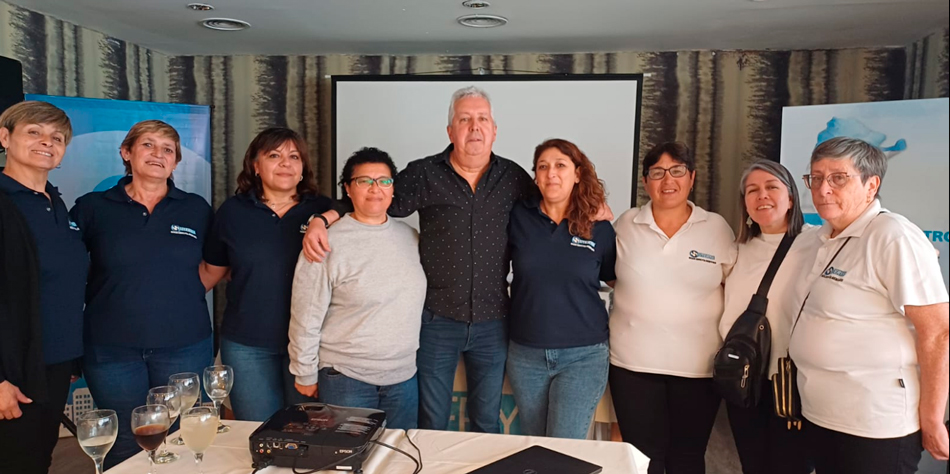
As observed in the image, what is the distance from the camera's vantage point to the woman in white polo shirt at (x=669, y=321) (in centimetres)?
218

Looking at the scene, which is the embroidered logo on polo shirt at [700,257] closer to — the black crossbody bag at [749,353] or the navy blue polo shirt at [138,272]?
the black crossbody bag at [749,353]

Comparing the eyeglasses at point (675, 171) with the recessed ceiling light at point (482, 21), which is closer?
the eyeglasses at point (675, 171)

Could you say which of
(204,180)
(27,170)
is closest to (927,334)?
(27,170)

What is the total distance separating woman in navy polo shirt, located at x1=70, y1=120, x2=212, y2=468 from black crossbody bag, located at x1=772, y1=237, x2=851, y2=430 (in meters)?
1.99

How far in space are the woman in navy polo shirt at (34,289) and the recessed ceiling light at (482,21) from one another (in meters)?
2.02

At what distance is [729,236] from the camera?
2.29 m

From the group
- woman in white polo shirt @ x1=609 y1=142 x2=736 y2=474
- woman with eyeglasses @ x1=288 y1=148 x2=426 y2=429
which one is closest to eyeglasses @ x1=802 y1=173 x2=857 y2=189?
woman in white polo shirt @ x1=609 y1=142 x2=736 y2=474

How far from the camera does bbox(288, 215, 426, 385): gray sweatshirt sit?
6.45 feet

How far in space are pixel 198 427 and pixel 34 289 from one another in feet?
3.46

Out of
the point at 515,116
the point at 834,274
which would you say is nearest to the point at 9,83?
the point at 515,116

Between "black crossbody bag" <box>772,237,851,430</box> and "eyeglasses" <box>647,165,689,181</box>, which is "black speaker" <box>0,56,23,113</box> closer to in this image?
"eyeglasses" <box>647,165,689,181</box>

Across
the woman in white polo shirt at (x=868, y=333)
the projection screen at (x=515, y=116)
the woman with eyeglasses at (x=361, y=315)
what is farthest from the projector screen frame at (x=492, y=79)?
the woman in white polo shirt at (x=868, y=333)

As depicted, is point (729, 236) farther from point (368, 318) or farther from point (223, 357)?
point (223, 357)

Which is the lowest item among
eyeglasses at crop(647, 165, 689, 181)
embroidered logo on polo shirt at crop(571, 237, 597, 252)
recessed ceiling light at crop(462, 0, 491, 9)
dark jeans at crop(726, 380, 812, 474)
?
dark jeans at crop(726, 380, 812, 474)
